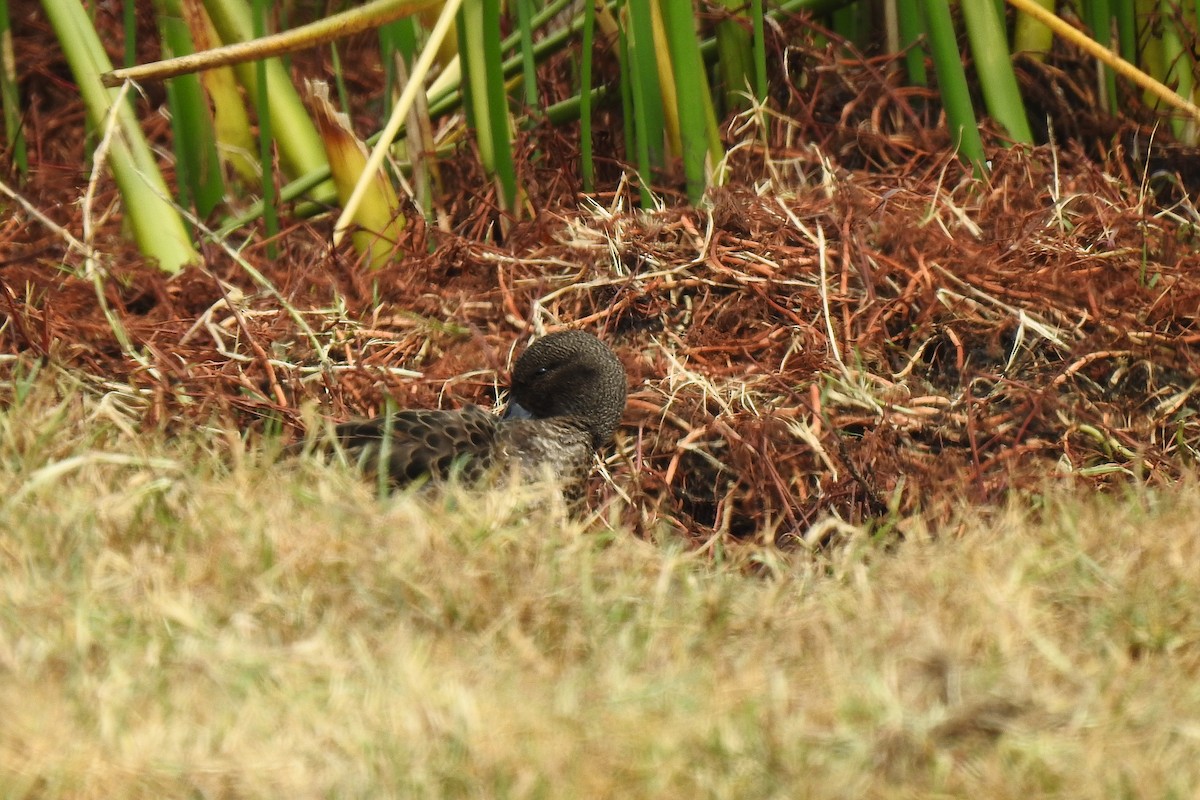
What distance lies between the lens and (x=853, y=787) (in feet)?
6.23

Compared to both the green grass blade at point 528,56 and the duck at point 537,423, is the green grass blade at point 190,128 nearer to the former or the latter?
the green grass blade at point 528,56

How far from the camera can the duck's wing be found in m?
3.26

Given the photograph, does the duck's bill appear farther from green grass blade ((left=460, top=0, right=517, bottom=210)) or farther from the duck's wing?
green grass blade ((left=460, top=0, right=517, bottom=210))

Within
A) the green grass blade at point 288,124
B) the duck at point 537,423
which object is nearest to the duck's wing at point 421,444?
the duck at point 537,423

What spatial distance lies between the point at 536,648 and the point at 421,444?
1.01 metres

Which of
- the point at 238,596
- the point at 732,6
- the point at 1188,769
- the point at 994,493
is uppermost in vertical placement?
the point at 732,6

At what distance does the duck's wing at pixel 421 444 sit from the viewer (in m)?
3.26

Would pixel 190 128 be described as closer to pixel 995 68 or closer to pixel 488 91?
pixel 488 91

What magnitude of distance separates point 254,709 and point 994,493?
1939mm

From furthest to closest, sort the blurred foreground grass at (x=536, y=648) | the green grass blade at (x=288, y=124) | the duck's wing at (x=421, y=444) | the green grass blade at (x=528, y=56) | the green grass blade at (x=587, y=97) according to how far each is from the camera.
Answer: the green grass blade at (x=288, y=124) → the green grass blade at (x=528, y=56) → the green grass blade at (x=587, y=97) → the duck's wing at (x=421, y=444) → the blurred foreground grass at (x=536, y=648)

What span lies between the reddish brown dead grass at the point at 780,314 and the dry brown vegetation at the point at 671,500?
1 cm

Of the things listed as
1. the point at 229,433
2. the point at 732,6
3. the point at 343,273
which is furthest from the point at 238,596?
the point at 732,6

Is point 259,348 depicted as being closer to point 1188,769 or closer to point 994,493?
point 994,493

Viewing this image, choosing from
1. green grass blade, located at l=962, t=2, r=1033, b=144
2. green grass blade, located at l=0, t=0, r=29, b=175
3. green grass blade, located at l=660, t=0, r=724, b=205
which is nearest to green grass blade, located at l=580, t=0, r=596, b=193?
green grass blade, located at l=660, t=0, r=724, b=205
